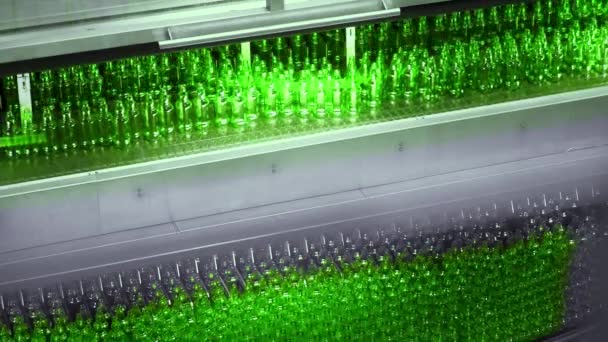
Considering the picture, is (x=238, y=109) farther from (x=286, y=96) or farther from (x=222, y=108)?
(x=286, y=96)

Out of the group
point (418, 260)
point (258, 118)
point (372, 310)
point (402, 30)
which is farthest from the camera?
point (402, 30)

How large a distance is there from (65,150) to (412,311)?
181 centimetres

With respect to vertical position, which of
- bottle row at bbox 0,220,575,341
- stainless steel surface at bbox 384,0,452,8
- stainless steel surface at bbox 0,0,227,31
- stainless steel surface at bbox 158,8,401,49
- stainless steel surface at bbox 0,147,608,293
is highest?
stainless steel surface at bbox 0,0,227,31

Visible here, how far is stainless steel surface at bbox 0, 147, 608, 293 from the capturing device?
17.5 feet

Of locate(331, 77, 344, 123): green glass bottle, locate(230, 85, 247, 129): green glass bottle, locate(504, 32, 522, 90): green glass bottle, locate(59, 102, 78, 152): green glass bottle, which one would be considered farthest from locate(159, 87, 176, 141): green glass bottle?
locate(504, 32, 522, 90): green glass bottle

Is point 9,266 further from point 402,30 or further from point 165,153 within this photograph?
point 402,30

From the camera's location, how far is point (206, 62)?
571 centimetres

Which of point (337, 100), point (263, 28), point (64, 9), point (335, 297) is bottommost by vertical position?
point (335, 297)

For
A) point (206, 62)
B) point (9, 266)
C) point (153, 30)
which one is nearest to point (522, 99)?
point (206, 62)

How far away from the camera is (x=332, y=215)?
572cm

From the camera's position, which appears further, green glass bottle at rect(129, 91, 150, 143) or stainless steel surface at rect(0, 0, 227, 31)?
green glass bottle at rect(129, 91, 150, 143)

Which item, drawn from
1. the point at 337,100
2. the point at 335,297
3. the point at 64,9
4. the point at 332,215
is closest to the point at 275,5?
the point at 337,100

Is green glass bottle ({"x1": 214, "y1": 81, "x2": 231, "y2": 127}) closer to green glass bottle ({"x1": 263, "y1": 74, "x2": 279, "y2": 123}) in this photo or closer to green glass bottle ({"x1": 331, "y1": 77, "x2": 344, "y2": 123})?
green glass bottle ({"x1": 263, "y1": 74, "x2": 279, "y2": 123})

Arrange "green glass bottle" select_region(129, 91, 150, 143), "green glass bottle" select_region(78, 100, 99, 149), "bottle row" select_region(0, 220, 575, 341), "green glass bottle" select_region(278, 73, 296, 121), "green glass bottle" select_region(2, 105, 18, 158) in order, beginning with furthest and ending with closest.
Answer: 1. "green glass bottle" select_region(278, 73, 296, 121)
2. "green glass bottle" select_region(129, 91, 150, 143)
3. "green glass bottle" select_region(78, 100, 99, 149)
4. "green glass bottle" select_region(2, 105, 18, 158)
5. "bottle row" select_region(0, 220, 575, 341)
